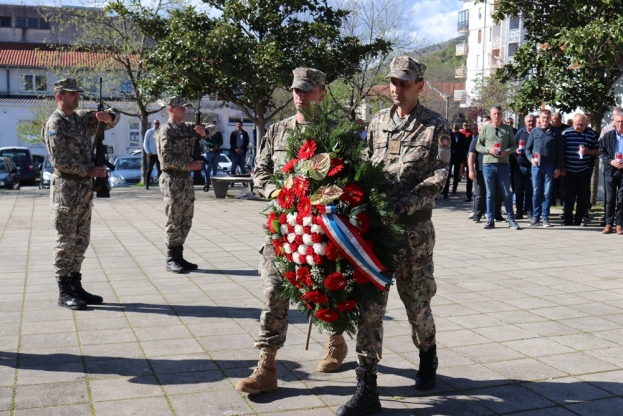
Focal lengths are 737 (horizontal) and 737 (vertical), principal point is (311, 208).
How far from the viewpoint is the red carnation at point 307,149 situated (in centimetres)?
443

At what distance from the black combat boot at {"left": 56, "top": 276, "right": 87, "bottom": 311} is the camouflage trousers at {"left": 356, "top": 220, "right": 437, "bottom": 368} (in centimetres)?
365

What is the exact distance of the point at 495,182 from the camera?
43.5ft

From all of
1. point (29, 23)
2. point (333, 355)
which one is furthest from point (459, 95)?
point (333, 355)

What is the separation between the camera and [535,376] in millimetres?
5230

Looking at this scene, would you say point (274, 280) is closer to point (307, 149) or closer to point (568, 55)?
point (307, 149)

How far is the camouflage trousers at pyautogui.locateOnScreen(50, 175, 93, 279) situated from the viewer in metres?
7.32

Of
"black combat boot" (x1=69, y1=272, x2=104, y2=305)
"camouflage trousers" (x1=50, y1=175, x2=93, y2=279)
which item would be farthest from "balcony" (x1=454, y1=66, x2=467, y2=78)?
"black combat boot" (x1=69, y1=272, x2=104, y2=305)

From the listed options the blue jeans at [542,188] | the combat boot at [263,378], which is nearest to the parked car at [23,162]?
the blue jeans at [542,188]

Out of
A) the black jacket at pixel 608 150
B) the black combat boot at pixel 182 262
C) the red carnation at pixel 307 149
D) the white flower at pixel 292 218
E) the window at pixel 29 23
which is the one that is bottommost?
the black combat boot at pixel 182 262

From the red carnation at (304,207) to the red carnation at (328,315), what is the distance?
578 mm

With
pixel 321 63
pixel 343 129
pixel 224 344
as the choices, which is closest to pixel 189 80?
pixel 321 63

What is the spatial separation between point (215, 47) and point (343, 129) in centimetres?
1341

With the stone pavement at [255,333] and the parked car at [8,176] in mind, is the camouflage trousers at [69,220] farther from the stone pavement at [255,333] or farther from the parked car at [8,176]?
the parked car at [8,176]

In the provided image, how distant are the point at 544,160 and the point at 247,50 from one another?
7576 millimetres
